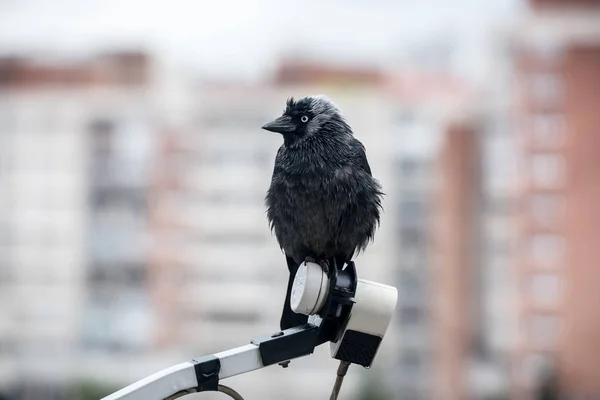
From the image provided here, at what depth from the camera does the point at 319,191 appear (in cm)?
137

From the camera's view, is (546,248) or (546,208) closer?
(546,208)

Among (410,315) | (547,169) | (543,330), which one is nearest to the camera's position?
(547,169)

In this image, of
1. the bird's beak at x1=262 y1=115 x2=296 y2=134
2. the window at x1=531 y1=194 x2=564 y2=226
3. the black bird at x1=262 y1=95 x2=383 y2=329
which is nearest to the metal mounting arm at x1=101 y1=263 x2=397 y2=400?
the black bird at x1=262 y1=95 x2=383 y2=329

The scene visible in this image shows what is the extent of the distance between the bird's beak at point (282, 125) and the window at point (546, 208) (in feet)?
57.3

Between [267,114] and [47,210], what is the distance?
18.5ft

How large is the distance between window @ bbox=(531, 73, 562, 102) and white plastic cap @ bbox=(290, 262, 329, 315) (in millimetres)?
17449

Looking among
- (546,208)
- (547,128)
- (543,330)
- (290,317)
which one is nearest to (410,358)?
(543,330)

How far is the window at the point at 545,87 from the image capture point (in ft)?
58.3

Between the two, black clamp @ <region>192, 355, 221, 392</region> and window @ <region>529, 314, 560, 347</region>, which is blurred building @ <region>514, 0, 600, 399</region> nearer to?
window @ <region>529, 314, 560, 347</region>

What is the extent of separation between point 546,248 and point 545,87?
3.29 metres

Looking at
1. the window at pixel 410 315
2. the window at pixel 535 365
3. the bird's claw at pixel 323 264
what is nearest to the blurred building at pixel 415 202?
the window at pixel 410 315

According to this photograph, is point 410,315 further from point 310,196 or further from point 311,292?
point 311,292

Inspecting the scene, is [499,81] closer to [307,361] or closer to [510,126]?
[510,126]

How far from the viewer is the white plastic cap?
1.17 metres
